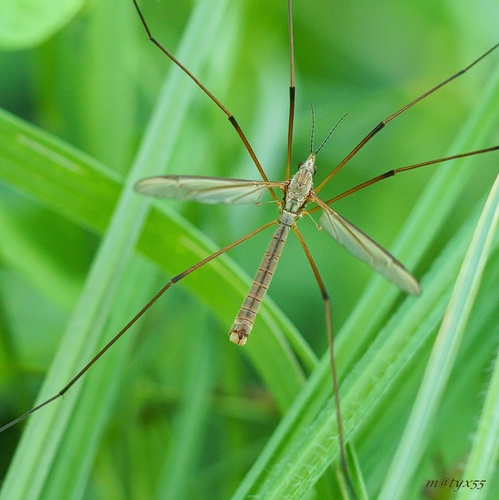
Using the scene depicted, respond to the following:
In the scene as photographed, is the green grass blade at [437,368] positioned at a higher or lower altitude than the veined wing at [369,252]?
lower

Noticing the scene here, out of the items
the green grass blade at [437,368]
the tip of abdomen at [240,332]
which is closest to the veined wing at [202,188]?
the tip of abdomen at [240,332]

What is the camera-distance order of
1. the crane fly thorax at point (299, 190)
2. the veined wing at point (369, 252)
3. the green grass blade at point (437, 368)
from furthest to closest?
the crane fly thorax at point (299, 190) → the veined wing at point (369, 252) → the green grass blade at point (437, 368)

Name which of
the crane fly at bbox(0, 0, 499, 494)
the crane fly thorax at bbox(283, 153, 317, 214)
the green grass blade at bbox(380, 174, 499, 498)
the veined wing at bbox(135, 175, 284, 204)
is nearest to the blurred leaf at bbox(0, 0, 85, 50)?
the crane fly at bbox(0, 0, 499, 494)

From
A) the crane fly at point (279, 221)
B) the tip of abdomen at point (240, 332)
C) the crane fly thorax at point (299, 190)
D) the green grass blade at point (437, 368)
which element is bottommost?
the green grass blade at point (437, 368)

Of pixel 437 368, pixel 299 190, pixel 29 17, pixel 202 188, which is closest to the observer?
pixel 437 368

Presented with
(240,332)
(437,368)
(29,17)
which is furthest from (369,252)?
(29,17)

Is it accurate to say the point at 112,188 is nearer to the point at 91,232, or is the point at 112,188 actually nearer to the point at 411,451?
the point at 91,232

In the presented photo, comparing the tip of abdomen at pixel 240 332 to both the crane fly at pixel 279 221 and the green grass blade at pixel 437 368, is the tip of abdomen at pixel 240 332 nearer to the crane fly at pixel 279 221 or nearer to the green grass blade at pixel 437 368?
the crane fly at pixel 279 221

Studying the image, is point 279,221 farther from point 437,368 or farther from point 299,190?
point 437,368

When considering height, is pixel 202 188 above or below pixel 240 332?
above
